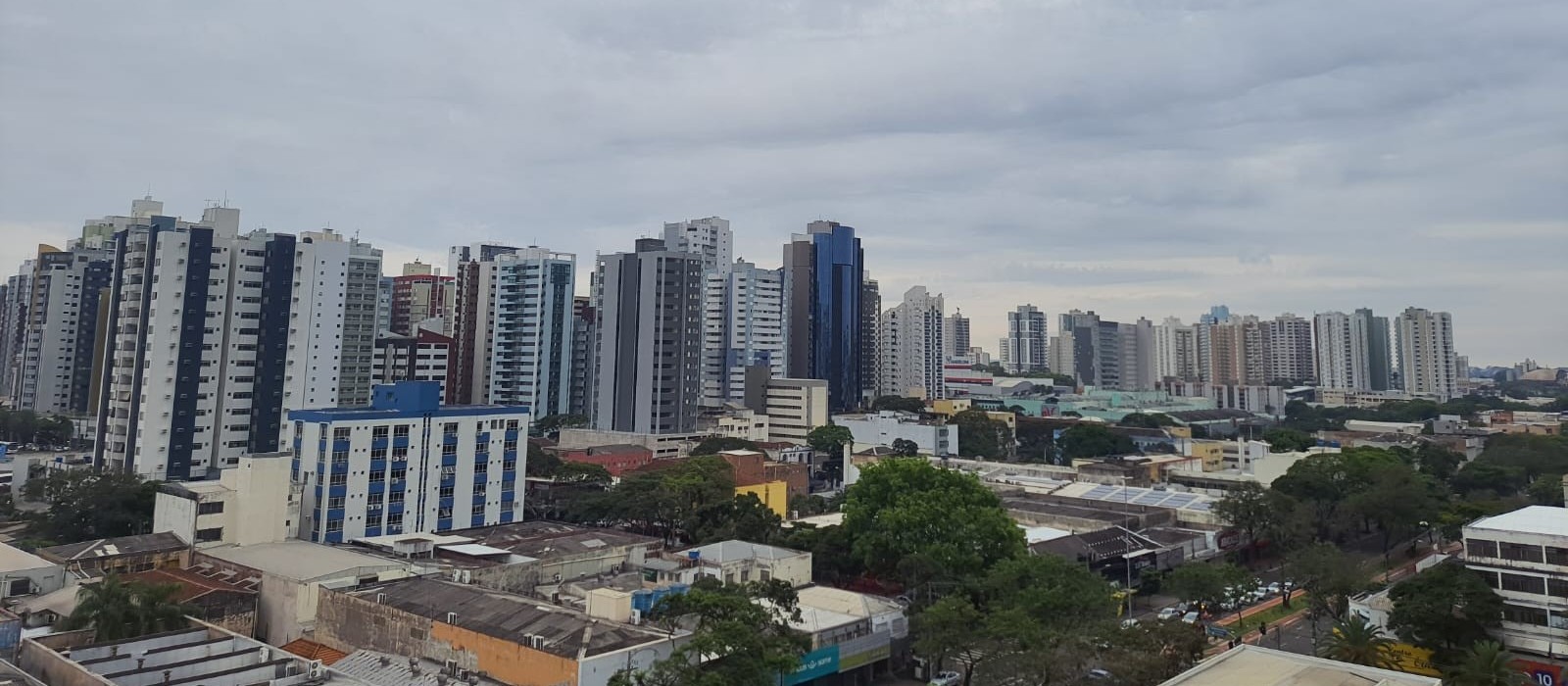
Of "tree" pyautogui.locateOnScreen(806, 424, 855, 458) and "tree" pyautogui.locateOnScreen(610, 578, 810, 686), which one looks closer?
"tree" pyautogui.locateOnScreen(610, 578, 810, 686)

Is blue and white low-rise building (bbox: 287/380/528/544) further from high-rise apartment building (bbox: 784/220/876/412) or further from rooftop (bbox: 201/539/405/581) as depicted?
high-rise apartment building (bbox: 784/220/876/412)

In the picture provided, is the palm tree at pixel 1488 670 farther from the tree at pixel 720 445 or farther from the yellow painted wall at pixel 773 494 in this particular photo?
the tree at pixel 720 445

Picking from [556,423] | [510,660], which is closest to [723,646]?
[510,660]

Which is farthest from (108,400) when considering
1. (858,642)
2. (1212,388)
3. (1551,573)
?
(1212,388)

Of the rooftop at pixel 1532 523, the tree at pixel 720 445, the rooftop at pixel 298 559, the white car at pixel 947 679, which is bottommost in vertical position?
the white car at pixel 947 679

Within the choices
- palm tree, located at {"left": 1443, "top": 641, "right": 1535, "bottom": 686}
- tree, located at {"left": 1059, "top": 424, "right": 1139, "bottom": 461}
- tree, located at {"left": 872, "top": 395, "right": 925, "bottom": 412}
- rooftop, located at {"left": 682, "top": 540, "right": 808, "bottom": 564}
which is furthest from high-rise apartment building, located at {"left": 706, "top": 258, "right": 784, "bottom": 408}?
palm tree, located at {"left": 1443, "top": 641, "right": 1535, "bottom": 686}

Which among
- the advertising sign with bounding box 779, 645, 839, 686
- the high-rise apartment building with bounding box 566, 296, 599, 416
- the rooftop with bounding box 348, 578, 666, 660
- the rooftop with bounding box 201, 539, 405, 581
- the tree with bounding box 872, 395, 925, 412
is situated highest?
the high-rise apartment building with bounding box 566, 296, 599, 416

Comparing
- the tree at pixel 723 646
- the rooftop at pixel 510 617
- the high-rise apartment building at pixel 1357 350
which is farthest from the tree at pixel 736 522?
the high-rise apartment building at pixel 1357 350
